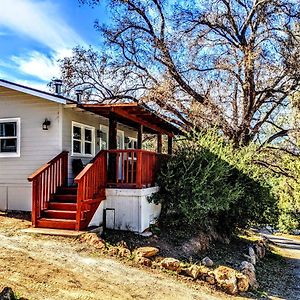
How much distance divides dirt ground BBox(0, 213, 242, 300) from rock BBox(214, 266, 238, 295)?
0.38m

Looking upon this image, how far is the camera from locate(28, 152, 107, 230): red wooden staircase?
27.7 ft

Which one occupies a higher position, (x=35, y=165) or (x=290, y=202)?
(x=35, y=165)

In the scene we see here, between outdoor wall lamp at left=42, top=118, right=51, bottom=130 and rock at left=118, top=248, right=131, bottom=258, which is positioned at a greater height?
outdoor wall lamp at left=42, top=118, right=51, bottom=130

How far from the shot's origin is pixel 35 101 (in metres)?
10.5

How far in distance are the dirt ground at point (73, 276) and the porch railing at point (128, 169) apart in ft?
7.06

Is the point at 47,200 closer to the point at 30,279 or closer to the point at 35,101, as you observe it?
the point at 35,101

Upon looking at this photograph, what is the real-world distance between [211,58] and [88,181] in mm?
9338

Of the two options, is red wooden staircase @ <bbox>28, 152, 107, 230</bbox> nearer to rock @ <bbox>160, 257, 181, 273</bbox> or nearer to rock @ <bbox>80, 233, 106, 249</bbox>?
rock @ <bbox>80, 233, 106, 249</bbox>

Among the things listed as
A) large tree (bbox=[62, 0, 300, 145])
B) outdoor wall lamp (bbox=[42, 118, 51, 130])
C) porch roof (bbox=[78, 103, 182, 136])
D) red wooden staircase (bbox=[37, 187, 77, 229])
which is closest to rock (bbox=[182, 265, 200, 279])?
red wooden staircase (bbox=[37, 187, 77, 229])

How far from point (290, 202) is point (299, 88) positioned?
7.57 m

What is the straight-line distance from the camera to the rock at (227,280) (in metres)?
7.04

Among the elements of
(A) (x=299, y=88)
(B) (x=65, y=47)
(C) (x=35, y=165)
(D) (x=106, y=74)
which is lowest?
(C) (x=35, y=165)

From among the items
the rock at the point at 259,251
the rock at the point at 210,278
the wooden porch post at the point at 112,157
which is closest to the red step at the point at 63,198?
the wooden porch post at the point at 112,157

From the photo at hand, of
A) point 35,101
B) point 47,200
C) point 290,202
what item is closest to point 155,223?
point 47,200
